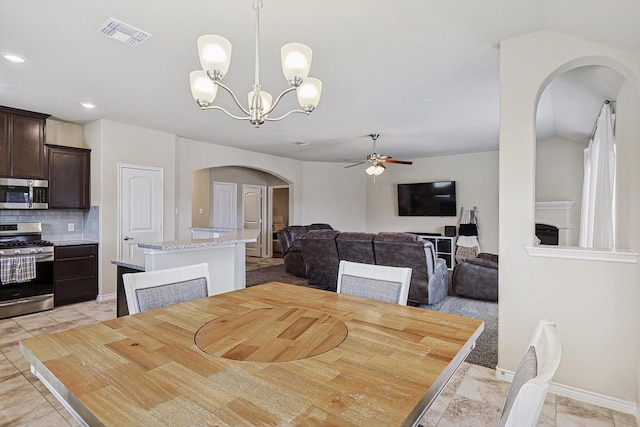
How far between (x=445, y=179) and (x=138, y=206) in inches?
253

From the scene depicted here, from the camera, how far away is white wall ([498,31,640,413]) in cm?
214

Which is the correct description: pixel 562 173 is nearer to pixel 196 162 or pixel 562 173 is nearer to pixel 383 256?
pixel 383 256

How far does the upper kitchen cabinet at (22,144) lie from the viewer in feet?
13.6

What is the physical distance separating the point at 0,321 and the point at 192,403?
4613 millimetres

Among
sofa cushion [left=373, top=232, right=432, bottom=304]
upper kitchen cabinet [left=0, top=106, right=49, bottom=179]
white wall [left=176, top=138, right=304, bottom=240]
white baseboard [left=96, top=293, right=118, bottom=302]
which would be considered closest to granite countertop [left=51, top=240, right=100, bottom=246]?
white baseboard [left=96, top=293, right=118, bottom=302]

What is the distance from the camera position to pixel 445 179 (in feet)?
26.0

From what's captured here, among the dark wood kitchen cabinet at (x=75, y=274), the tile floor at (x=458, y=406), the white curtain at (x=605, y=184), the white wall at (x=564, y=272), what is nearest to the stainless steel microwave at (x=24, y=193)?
the dark wood kitchen cabinet at (x=75, y=274)

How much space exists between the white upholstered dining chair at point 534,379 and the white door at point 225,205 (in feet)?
25.8

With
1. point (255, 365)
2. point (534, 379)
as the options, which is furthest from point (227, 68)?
point (534, 379)

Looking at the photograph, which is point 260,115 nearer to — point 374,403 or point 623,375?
point 374,403

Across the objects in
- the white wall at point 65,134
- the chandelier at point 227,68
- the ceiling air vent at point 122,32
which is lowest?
the chandelier at point 227,68

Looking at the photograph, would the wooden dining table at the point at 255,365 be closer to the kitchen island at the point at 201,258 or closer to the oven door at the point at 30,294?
the kitchen island at the point at 201,258

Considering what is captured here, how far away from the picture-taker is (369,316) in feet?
5.23

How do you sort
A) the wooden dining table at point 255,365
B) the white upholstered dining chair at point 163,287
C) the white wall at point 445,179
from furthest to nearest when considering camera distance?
1. the white wall at point 445,179
2. the white upholstered dining chair at point 163,287
3. the wooden dining table at point 255,365
